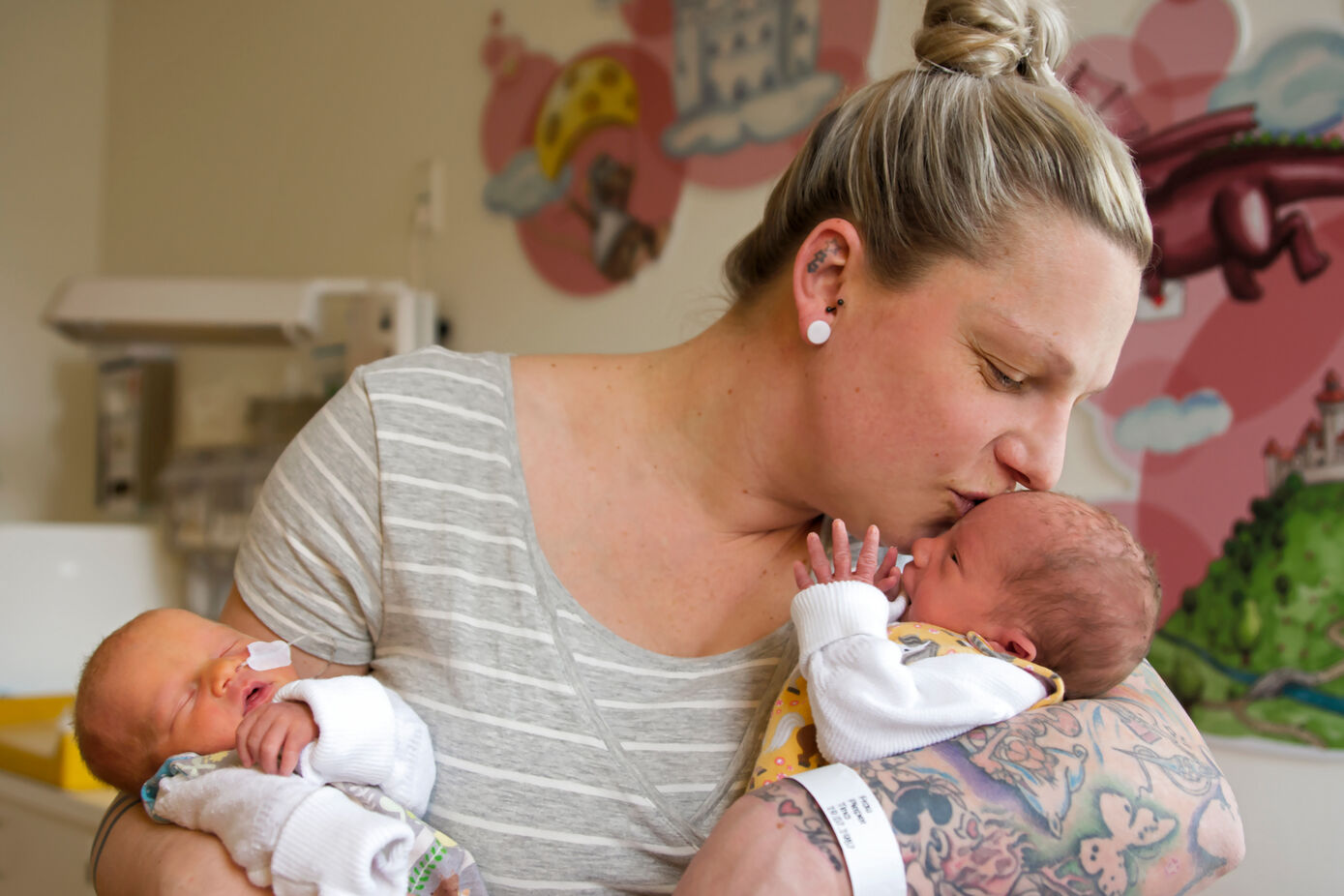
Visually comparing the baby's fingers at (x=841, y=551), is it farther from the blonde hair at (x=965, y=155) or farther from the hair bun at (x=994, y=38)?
the hair bun at (x=994, y=38)

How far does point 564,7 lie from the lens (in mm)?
2824

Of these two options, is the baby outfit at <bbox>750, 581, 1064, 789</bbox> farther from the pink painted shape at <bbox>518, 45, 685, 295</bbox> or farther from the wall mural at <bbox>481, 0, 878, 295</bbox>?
the pink painted shape at <bbox>518, 45, 685, 295</bbox>

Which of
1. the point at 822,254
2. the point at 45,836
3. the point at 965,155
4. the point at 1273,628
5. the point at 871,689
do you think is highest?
the point at 965,155

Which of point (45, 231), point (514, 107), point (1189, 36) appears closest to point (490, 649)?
point (1189, 36)

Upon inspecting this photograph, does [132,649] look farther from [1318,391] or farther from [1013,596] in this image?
[1318,391]

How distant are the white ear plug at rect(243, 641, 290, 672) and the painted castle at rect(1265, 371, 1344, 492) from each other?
1496mm

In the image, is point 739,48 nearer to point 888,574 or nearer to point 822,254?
point 822,254

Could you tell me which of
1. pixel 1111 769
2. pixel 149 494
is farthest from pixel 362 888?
pixel 149 494

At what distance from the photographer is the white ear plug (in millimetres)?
1040

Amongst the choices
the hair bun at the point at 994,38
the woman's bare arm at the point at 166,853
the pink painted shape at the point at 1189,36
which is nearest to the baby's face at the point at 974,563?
the hair bun at the point at 994,38

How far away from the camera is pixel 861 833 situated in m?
0.78

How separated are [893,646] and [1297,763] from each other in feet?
3.42

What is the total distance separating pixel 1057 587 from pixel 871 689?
0.26m

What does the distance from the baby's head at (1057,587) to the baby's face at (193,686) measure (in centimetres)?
74
